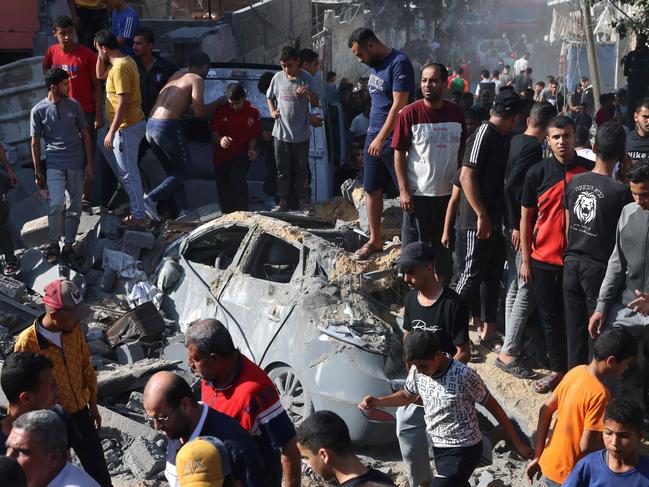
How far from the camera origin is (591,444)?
5180mm

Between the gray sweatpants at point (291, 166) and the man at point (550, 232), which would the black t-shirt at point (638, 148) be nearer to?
the man at point (550, 232)

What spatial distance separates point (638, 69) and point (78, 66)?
8651 millimetres

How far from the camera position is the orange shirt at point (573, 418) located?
16.9 ft

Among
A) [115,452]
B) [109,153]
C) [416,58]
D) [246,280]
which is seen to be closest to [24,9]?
[109,153]

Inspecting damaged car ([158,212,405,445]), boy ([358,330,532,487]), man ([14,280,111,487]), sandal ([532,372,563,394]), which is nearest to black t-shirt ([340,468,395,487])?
boy ([358,330,532,487])

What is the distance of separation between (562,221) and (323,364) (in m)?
2.01

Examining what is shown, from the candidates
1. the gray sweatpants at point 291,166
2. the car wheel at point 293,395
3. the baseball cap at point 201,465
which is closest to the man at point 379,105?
the car wheel at point 293,395

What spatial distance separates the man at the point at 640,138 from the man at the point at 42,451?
5068mm

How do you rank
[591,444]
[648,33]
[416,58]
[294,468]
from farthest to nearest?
[416,58]
[648,33]
[591,444]
[294,468]

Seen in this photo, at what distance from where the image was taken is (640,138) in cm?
759

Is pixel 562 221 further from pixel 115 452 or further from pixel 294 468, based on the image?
pixel 115 452

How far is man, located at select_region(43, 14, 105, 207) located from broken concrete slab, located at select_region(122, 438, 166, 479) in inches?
191

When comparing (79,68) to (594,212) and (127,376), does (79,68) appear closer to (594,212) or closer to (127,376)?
(127,376)

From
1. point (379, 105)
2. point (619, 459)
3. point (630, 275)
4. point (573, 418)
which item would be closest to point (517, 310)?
point (630, 275)
